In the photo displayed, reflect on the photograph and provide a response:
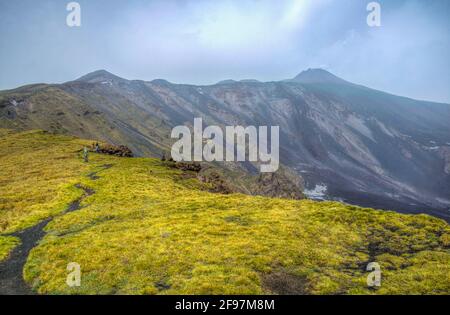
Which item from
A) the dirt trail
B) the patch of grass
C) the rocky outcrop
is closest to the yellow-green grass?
the dirt trail

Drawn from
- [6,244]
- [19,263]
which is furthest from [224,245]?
[6,244]

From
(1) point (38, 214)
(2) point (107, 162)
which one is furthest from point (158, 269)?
(2) point (107, 162)

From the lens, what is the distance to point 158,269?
25438 mm

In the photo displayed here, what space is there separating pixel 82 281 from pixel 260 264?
512 inches

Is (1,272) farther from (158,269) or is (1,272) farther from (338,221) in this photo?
(338,221)

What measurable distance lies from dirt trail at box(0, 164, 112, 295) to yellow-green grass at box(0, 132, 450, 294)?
0.73 meters

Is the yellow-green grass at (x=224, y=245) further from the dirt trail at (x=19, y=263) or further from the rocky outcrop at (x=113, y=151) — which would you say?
the rocky outcrop at (x=113, y=151)

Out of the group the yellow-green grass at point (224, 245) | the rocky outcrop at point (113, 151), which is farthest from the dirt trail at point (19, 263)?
the rocky outcrop at point (113, 151)

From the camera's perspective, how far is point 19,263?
28594mm

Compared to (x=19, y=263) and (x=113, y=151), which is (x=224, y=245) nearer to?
(x=19, y=263)

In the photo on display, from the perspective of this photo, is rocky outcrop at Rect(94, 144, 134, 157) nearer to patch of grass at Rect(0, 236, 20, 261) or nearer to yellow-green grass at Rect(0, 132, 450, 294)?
yellow-green grass at Rect(0, 132, 450, 294)
